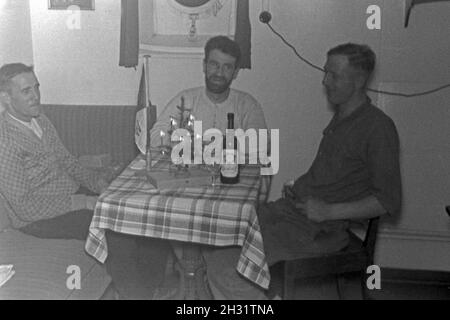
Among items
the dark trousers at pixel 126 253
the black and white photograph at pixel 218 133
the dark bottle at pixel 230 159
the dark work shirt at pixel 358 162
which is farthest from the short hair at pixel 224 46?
the dark trousers at pixel 126 253

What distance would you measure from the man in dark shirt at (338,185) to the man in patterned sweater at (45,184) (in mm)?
225

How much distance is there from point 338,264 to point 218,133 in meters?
0.49

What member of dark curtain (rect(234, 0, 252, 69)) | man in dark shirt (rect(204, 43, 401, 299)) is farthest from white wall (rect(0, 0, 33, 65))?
man in dark shirt (rect(204, 43, 401, 299))

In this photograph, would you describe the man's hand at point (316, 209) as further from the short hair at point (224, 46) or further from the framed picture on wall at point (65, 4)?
the framed picture on wall at point (65, 4)

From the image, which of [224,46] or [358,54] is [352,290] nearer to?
[358,54]

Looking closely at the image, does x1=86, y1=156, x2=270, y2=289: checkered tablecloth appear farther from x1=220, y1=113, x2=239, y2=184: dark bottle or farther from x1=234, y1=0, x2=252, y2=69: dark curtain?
x1=234, y1=0, x2=252, y2=69: dark curtain

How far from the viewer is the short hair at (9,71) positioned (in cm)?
156

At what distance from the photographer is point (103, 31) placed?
1.55 metres

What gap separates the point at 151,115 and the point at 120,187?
0.81ft

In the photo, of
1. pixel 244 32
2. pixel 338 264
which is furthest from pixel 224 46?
pixel 338 264

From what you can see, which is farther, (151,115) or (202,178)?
(151,115)
